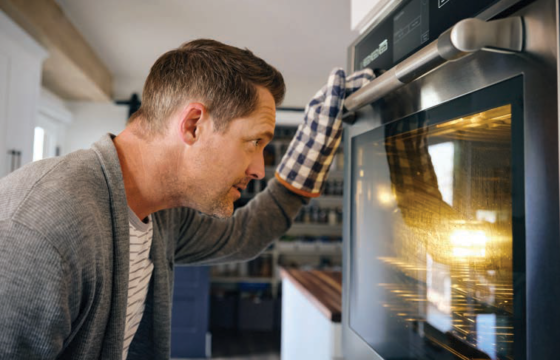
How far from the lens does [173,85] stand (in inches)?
31.7

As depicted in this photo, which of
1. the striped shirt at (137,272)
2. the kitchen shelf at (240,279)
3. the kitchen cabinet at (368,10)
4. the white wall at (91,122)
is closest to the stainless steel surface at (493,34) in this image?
the kitchen cabinet at (368,10)

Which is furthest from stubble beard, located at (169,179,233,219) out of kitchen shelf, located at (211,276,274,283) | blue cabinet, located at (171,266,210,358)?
kitchen shelf, located at (211,276,274,283)

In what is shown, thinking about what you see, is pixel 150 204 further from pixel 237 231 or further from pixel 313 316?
pixel 313 316

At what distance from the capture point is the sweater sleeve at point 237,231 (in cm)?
113

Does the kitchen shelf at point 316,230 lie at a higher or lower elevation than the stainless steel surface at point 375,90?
lower

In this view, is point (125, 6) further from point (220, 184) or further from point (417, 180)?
point (417, 180)

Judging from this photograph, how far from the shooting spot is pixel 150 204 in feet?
2.81

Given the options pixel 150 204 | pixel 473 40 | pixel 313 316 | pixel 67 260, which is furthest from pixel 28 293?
pixel 313 316

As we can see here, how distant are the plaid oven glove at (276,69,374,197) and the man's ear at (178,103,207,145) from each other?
23 centimetres

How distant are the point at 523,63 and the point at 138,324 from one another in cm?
91

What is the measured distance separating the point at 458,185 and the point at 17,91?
2.33 meters

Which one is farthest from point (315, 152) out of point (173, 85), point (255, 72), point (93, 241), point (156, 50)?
point (156, 50)

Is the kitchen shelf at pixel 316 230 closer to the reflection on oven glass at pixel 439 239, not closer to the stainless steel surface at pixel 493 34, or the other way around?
the reflection on oven glass at pixel 439 239

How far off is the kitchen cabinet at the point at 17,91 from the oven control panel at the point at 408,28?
184cm
